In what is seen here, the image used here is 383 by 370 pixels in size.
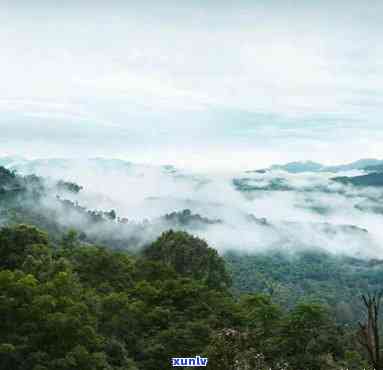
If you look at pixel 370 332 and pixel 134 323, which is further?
pixel 134 323

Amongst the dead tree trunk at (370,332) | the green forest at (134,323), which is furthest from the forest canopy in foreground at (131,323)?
the dead tree trunk at (370,332)

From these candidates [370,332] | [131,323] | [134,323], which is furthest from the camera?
[134,323]

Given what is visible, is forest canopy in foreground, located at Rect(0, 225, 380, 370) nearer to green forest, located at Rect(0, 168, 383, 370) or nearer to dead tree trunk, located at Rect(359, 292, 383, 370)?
green forest, located at Rect(0, 168, 383, 370)

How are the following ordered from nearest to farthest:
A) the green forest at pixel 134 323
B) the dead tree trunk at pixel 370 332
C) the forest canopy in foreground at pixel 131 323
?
the dead tree trunk at pixel 370 332 < the green forest at pixel 134 323 < the forest canopy in foreground at pixel 131 323

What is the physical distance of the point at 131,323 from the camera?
36.3 meters

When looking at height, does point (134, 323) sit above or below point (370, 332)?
below

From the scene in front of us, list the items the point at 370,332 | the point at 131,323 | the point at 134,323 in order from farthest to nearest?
the point at 134,323 < the point at 131,323 < the point at 370,332

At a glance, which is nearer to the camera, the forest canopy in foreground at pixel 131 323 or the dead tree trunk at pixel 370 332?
the dead tree trunk at pixel 370 332

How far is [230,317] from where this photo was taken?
3909cm

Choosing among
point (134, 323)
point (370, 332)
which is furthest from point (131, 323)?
point (370, 332)

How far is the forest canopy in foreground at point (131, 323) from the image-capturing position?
2806 cm

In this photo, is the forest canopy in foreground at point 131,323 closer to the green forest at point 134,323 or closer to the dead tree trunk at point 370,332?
the green forest at point 134,323

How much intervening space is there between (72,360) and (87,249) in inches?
1043

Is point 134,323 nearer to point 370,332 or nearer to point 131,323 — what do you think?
point 131,323
